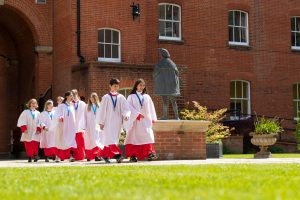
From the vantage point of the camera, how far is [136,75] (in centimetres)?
2395

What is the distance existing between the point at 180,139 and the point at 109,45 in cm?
924

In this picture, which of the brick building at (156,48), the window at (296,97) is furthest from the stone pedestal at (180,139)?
the window at (296,97)

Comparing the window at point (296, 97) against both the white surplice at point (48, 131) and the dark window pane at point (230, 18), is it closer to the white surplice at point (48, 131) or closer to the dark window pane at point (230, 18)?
the dark window pane at point (230, 18)

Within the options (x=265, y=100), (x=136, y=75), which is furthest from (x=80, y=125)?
(x=265, y=100)

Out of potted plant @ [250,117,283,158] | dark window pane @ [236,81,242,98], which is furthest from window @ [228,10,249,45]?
potted plant @ [250,117,283,158]

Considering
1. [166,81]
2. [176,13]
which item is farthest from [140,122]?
[176,13]

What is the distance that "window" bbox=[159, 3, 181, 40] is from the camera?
27.1 m

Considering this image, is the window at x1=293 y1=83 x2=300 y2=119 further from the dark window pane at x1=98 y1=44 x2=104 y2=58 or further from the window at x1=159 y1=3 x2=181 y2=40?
the dark window pane at x1=98 y1=44 x2=104 y2=58

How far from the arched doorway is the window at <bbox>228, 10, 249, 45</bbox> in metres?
8.47

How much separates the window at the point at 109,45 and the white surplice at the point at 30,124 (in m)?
6.21

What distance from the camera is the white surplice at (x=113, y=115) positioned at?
48.6 ft

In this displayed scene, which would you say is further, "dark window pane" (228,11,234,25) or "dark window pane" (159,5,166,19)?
"dark window pane" (228,11,234,25)

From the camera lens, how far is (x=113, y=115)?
49.0 ft

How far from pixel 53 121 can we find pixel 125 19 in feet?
26.1
